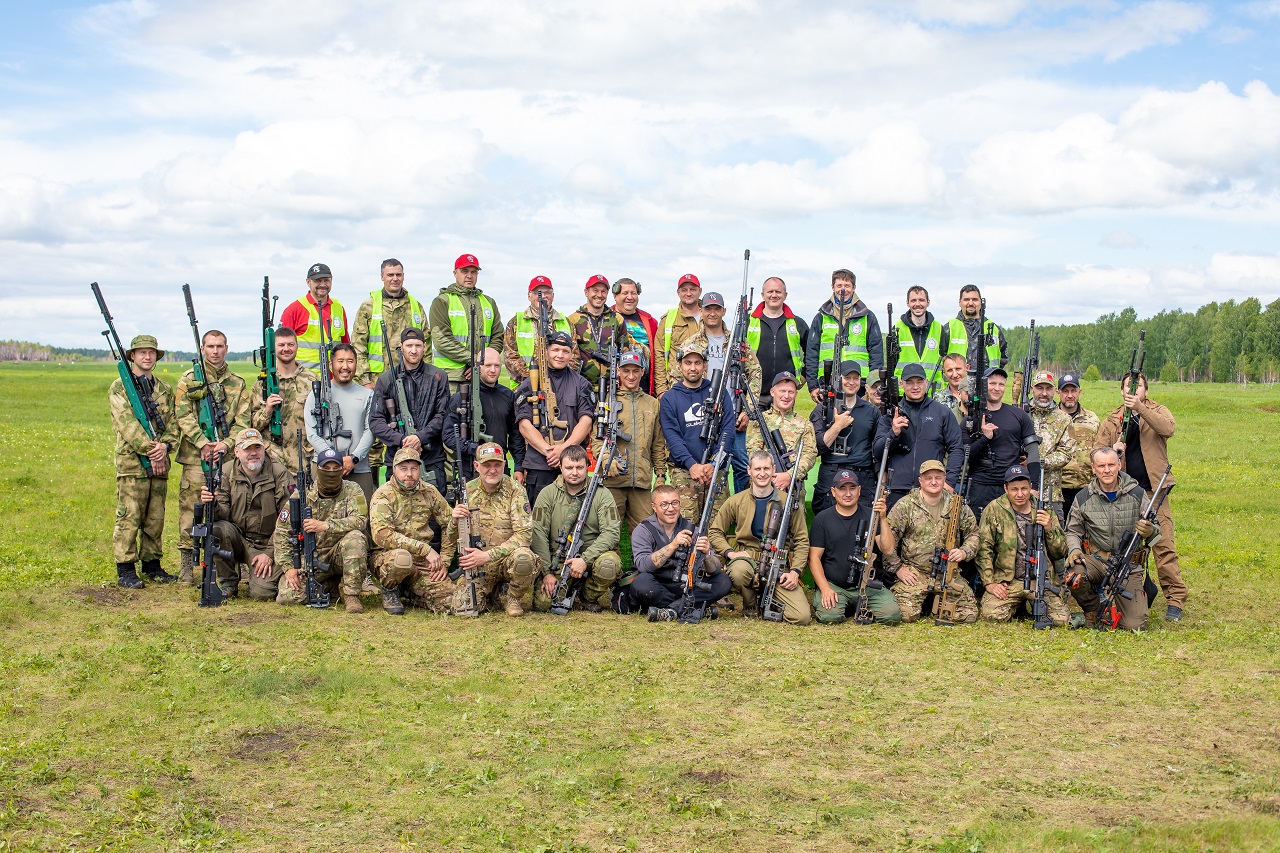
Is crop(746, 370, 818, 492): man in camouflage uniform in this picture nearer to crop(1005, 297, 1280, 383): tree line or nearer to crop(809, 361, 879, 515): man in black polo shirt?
crop(809, 361, 879, 515): man in black polo shirt

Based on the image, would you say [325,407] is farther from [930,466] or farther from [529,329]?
[930,466]

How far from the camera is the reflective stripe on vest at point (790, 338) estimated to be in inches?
527

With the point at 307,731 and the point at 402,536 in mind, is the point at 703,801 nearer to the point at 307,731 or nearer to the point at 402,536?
the point at 307,731

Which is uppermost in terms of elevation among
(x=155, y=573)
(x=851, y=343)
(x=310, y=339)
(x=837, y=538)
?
(x=851, y=343)

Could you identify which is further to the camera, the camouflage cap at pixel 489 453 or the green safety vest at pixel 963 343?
the green safety vest at pixel 963 343

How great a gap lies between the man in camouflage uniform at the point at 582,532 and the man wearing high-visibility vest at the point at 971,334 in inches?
193

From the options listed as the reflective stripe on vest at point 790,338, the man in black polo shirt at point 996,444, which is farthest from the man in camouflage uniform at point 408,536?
the man in black polo shirt at point 996,444

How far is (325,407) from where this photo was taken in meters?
12.3

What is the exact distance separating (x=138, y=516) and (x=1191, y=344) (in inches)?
5982

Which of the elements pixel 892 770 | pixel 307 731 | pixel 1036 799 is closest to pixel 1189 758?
pixel 1036 799

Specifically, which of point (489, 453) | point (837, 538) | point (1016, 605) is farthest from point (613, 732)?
point (1016, 605)

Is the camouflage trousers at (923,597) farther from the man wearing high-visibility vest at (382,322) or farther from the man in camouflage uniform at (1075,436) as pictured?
the man wearing high-visibility vest at (382,322)

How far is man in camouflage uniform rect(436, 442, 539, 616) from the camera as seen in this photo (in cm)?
1141

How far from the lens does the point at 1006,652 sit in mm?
10266
